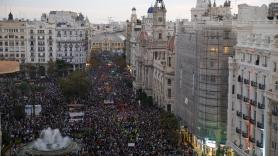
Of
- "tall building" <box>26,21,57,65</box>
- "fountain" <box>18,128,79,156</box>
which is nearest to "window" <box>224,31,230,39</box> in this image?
"fountain" <box>18,128,79,156</box>

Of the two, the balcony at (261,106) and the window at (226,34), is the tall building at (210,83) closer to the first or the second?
the window at (226,34)

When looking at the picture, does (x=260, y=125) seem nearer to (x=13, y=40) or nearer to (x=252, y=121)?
(x=252, y=121)

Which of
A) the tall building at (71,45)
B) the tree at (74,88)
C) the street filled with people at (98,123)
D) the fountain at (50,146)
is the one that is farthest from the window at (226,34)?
the tall building at (71,45)

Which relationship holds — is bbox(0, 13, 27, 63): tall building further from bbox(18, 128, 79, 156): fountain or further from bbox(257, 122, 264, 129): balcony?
bbox(257, 122, 264, 129): balcony

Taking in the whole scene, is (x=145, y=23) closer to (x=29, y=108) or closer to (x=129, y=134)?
(x=29, y=108)

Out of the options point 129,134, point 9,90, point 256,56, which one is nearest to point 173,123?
point 129,134
